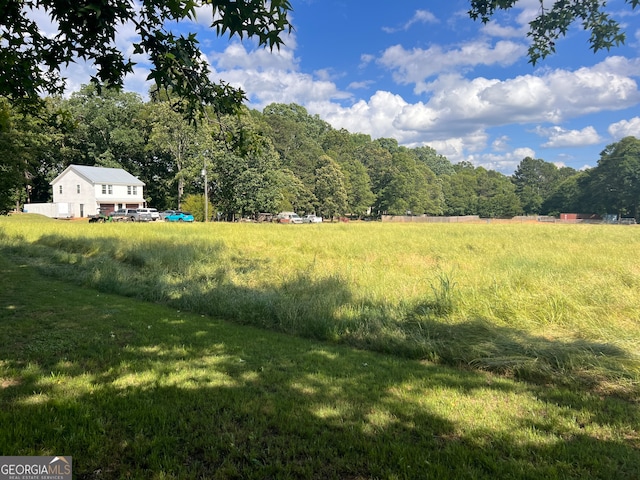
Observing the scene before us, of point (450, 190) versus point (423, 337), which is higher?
point (450, 190)

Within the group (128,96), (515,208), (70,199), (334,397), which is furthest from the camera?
(515,208)

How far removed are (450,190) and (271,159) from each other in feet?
232

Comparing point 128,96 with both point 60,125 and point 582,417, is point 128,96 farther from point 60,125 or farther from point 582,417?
point 582,417

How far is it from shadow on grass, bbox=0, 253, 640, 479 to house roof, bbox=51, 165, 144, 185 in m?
58.5

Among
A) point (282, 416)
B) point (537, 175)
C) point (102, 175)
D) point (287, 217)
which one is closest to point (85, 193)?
point (102, 175)

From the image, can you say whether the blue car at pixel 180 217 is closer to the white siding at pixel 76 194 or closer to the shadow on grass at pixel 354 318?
the white siding at pixel 76 194

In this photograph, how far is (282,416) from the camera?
357cm

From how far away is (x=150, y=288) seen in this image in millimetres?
10445

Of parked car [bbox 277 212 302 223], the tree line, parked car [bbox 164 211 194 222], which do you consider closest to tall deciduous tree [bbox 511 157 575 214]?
the tree line

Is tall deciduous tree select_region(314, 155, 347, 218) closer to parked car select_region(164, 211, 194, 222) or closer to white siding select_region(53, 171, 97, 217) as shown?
parked car select_region(164, 211, 194, 222)

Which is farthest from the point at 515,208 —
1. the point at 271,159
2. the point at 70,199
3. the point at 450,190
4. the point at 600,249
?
the point at 70,199

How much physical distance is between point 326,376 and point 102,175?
2488 inches

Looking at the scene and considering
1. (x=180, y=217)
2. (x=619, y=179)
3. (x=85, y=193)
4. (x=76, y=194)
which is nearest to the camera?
(x=180, y=217)

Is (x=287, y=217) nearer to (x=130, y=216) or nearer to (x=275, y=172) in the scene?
(x=275, y=172)
